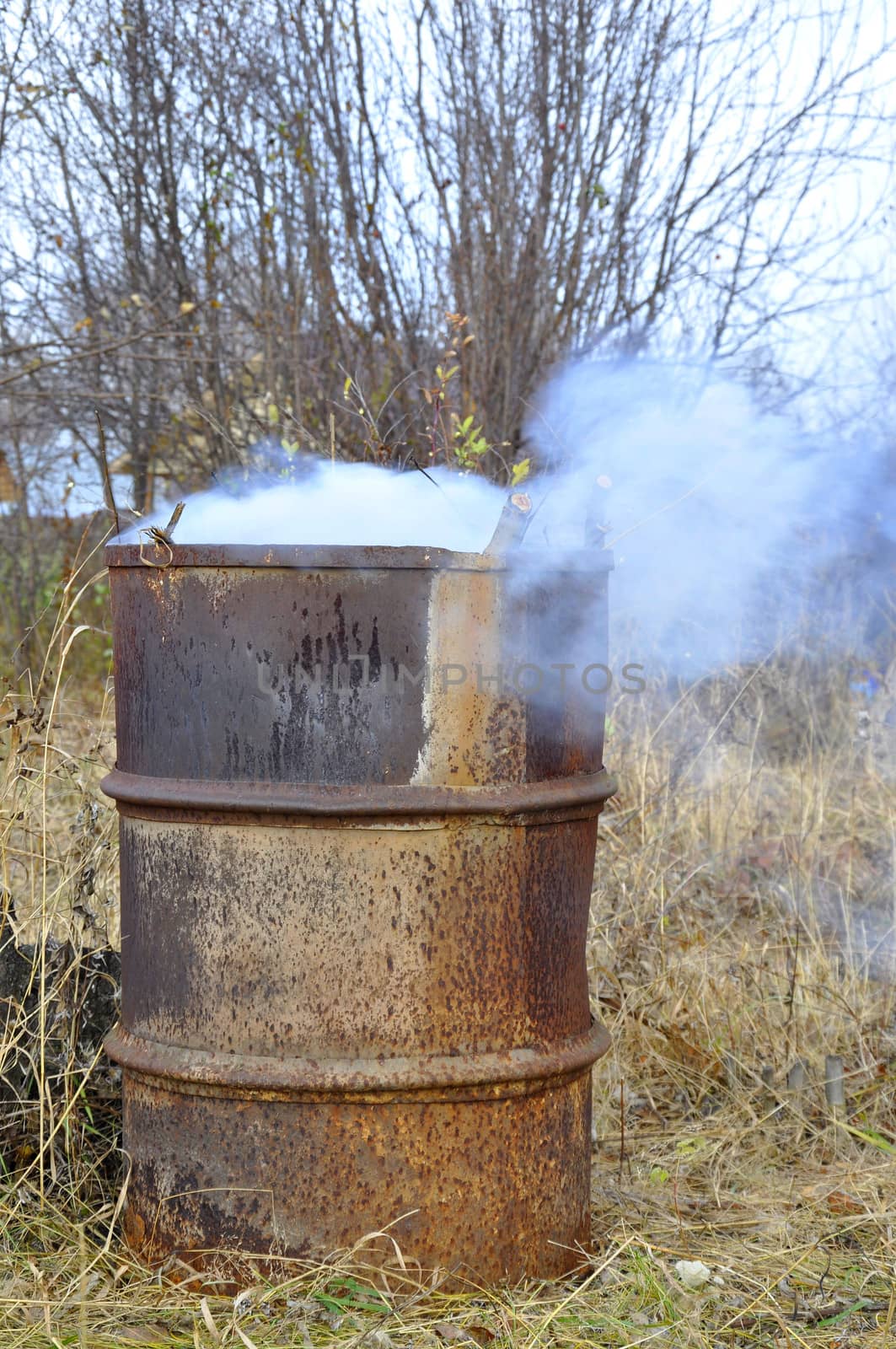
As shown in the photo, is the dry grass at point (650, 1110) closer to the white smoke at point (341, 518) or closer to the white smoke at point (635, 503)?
the white smoke at point (341, 518)

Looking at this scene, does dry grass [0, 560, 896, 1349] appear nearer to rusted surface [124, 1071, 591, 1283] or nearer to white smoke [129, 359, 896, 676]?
rusted surface [124, 1071, 591, 1283]

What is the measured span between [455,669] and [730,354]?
200 inches

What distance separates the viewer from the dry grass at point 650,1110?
2115 mm

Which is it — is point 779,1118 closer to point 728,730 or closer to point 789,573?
point 728,730

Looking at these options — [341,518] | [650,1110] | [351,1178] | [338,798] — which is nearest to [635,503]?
[341,518]

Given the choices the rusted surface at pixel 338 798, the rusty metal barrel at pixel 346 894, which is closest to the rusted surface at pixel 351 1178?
the rusty metal barrel at pixel 346 894

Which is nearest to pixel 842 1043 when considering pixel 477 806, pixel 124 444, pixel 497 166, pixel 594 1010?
pixel 594 1010

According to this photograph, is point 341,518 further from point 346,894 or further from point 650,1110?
point 650,1110

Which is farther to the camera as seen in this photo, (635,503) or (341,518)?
(635,503)

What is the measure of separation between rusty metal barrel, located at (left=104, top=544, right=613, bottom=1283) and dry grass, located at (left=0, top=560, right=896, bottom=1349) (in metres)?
0.13

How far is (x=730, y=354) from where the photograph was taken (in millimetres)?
6664

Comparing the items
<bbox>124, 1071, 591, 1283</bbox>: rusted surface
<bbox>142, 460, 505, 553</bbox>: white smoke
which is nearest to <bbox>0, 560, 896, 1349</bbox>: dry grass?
<bbox>124, 1071, 591, 1283</bbox>: rusted surface

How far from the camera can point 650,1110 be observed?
3340 millimetres

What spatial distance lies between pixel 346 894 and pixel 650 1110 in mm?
1634
